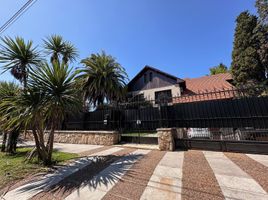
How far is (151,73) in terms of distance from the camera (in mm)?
18406

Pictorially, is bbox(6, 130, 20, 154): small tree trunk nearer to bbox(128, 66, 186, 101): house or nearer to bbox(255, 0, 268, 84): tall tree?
bbox(128, 66, 186, 101): house

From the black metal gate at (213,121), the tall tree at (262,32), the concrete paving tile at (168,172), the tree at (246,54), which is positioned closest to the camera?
the concrete paving tile at (168,172)

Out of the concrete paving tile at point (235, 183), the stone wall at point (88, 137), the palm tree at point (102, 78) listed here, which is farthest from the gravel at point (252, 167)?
the palm tree at point (102, 78)

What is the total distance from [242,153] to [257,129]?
1.07 m

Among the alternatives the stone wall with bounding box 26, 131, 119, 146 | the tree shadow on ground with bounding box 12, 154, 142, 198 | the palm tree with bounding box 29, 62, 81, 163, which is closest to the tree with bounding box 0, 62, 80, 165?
the palm tree with bounding box 29, 62, 81, 163

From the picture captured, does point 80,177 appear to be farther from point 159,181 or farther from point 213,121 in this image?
point 213,121

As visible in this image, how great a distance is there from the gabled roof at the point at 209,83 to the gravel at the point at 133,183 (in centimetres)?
1397

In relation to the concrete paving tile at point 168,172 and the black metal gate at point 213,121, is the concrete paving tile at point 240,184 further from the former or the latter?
the black metal gate at point 213,121

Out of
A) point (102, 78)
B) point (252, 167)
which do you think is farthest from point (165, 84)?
point (252, 167)

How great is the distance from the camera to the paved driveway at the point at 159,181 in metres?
2.82

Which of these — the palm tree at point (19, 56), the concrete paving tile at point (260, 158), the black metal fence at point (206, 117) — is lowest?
the concrete paving tile at point (260, 158)

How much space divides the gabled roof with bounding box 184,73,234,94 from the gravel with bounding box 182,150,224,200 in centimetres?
1336

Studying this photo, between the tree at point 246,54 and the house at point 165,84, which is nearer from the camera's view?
the tree at point 246,54

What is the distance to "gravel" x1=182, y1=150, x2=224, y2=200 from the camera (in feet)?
8.91
